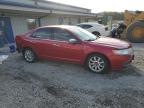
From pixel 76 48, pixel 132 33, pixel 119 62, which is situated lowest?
pixel 119 62

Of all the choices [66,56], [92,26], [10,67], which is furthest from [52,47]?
[92,26]

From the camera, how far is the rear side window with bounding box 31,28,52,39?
761 centimetres

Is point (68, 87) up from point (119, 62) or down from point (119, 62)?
down

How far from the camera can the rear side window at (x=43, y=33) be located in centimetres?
761

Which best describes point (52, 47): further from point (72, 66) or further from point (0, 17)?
point (0, 17)

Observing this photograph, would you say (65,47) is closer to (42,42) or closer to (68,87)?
(42,42)

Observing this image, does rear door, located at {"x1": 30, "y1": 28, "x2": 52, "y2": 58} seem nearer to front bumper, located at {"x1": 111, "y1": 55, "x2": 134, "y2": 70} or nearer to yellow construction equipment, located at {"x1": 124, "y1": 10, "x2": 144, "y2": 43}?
front bumper, located at {"x1": 111, "y1": 55, "x2": 134, "y2": 70}

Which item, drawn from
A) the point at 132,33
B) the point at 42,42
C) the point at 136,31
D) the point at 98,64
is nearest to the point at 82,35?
the point at 98,64

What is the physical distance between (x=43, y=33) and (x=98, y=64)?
254 centimetres

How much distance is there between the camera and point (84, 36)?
23.4ft

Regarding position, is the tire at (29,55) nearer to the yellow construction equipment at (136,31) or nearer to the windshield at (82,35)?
the windshield at (82,35)

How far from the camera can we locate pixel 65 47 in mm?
6996

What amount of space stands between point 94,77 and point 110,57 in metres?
0.76

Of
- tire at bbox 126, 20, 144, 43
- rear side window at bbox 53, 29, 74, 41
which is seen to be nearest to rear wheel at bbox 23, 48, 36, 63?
rear side window at bbox 53, 29, 74, 41
